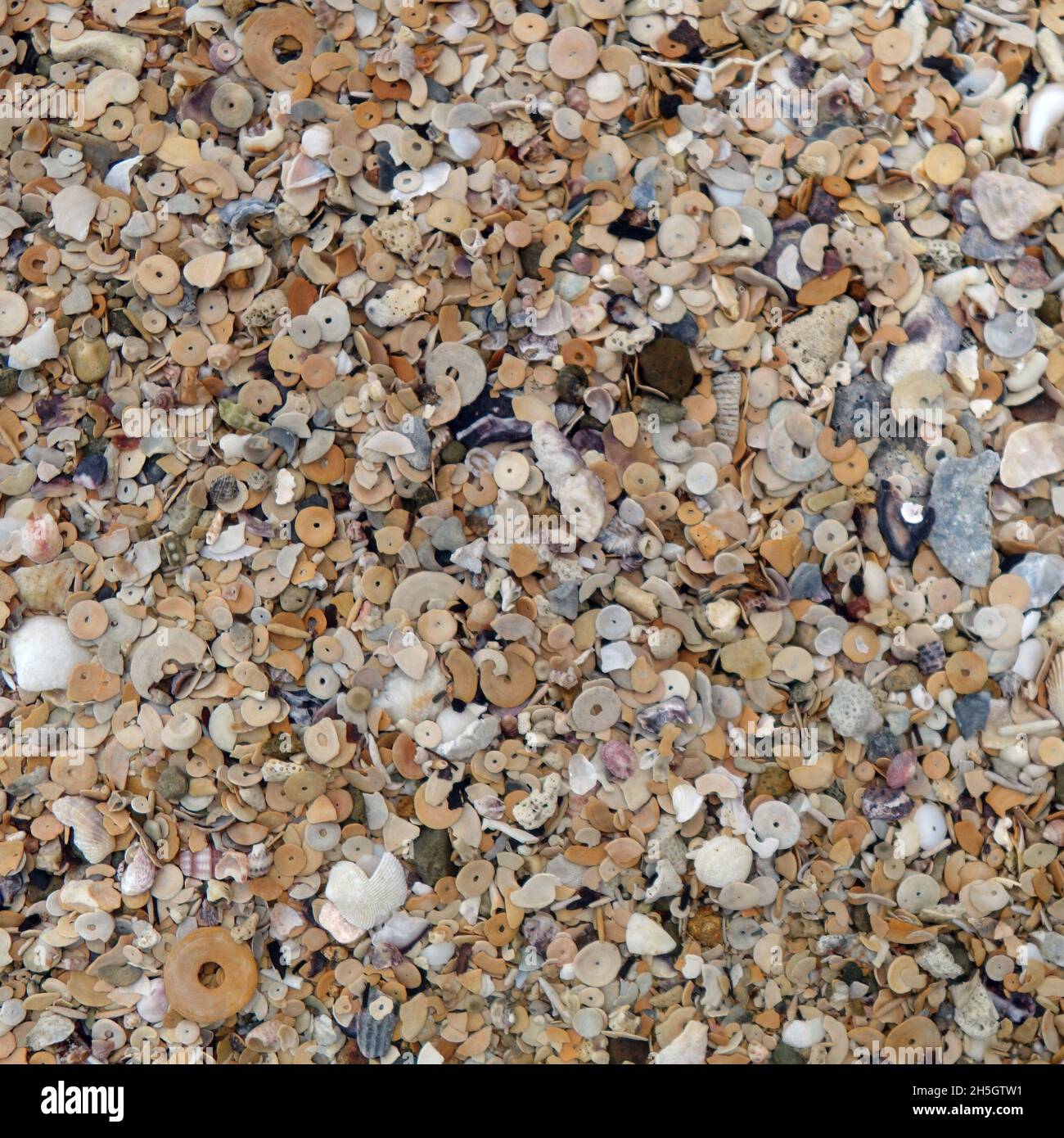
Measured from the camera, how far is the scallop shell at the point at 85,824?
9.29 feet

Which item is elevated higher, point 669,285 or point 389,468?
point 669,285

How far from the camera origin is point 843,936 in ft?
9.33

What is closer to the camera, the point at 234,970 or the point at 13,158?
the point at 234,970

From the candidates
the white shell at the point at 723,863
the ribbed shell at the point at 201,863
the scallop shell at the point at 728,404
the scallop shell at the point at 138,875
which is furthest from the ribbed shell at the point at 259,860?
Answer: the scallop shell at the point at 728,404

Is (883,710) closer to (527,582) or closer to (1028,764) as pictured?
(1028,764)

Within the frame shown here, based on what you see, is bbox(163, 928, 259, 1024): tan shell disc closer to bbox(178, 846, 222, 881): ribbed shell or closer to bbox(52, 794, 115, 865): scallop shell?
bbox(178, 846, 222, 881): ribbed shell

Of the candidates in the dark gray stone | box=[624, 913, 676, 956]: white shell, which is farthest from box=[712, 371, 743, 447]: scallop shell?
box=[624, 913, 676, 956]: white shell

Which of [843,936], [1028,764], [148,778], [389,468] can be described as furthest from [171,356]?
[1028,764]

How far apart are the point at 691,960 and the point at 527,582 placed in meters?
1.11

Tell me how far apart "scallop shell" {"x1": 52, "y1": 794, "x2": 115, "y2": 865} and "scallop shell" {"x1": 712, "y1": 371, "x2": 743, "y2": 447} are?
2.01m

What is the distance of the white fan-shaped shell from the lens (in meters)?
2.80

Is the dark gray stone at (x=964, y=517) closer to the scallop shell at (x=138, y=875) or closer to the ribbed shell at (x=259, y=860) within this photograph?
the ribbed shell at (x=259, y=860)

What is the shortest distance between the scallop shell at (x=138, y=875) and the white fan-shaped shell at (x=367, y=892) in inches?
18.8

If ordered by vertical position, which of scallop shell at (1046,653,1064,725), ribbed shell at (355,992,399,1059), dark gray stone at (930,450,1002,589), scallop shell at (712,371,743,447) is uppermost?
scallop shell at (712,371,743,447)
